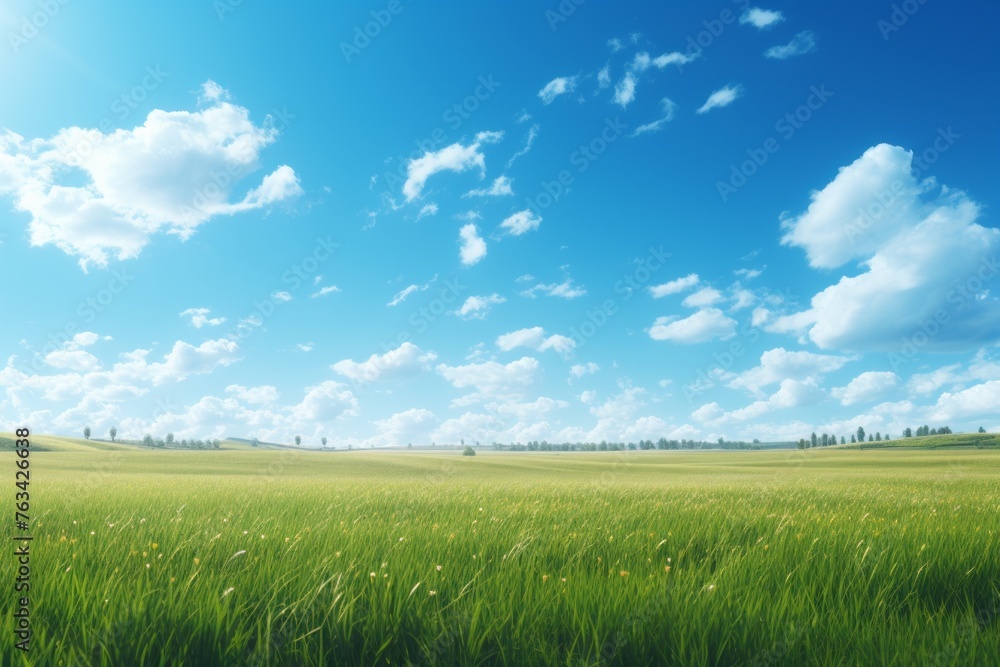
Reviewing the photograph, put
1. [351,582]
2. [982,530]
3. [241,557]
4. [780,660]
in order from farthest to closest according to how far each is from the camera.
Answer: [982,530] → [241,557] → [351,582] → [780,660]

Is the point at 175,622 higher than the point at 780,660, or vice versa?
the point at 175,622

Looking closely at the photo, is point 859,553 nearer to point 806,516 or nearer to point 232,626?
point 806,516

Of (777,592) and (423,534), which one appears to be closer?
(777,592)

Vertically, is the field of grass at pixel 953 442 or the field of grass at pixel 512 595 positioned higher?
the field of grass at pixel 512 595

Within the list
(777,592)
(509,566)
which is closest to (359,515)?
(509,566)

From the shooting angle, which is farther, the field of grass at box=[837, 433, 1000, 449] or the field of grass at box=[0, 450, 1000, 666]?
the field of grass at box=[837, 433, 1000, 449]

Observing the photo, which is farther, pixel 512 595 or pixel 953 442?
pixel 953 442

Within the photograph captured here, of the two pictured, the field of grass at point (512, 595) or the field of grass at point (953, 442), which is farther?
the field of grass at point (953, 442)

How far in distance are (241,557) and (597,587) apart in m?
3.28

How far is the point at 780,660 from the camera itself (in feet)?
10.3

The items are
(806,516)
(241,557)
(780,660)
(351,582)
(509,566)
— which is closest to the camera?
(780,660)

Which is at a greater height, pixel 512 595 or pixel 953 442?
pixel 512 595

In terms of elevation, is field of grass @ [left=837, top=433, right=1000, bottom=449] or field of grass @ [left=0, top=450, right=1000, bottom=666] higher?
field of grass @ [left=0, top=450, right=1000, bottom=666]

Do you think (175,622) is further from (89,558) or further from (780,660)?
(780,660)
